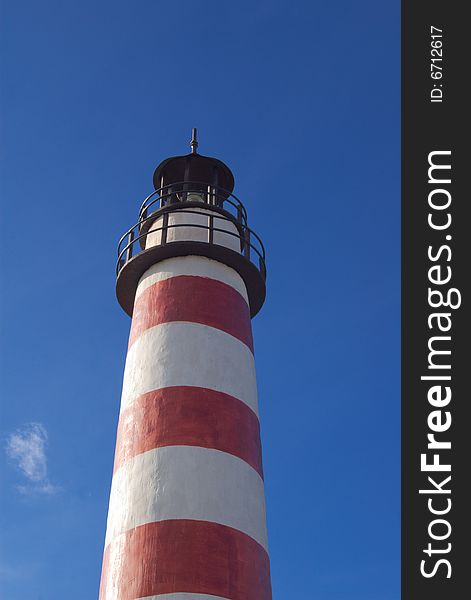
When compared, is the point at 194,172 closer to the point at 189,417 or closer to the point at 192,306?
the point at 192,306

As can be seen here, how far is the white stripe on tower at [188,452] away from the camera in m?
11.4

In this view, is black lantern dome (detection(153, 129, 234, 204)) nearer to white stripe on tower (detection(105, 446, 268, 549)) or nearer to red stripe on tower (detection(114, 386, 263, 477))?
red stripe on tower (detection(114, 386, 263, 477))

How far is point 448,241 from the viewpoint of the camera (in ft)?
41.4

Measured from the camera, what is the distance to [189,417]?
12.7 meters

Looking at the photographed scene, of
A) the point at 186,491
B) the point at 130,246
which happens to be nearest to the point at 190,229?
the point at 130,246

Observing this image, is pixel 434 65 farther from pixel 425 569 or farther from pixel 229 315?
pixel 425 569

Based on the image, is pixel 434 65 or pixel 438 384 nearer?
pixel 438 384

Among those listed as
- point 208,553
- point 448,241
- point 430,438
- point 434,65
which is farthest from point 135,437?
point 434,65

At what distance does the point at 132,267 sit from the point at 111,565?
19.1 ft

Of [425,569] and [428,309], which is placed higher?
[428,309]

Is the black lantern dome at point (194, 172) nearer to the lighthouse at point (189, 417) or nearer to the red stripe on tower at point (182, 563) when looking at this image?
the lighthouse at point (189, 417)

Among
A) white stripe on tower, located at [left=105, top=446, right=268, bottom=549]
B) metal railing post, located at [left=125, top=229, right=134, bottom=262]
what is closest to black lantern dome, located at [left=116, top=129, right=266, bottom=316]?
metal railing post, located at [left=125, top=229, right=134, bottom=262]

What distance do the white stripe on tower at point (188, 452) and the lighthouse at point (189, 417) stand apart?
0.06ft

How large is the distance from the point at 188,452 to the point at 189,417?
63 centimetres
